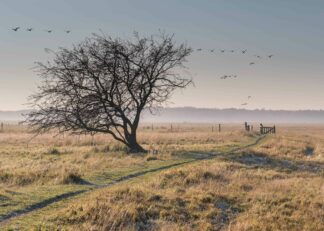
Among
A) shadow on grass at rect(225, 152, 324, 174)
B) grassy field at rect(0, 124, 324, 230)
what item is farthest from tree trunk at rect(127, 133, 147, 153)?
grassy field at rect(0, 124, 324, 230)

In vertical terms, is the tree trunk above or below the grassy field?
above

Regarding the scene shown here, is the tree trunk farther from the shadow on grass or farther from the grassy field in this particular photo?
the grassy field

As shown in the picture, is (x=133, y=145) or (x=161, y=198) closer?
(x=161, y=198)

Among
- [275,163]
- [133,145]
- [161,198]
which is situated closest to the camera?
[161,198]

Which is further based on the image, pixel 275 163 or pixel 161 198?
pixel 275 163

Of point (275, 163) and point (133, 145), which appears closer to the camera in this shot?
point (275, 163)

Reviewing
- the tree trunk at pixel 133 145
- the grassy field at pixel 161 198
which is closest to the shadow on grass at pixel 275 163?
the grassy field at pixel 161 198

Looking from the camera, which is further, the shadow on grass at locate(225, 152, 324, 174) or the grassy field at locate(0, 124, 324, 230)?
the shadow on grass at locate(225, 152, 324, 174)

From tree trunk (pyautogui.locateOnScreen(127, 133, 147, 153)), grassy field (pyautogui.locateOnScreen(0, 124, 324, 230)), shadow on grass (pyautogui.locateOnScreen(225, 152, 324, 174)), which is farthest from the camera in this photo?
tree trunk (pyautogui.locateOnScreen(127, 133, 147, 153))

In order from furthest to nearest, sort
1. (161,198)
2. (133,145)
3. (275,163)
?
1. (133,145)
2. (275,163)
3. (161,198)

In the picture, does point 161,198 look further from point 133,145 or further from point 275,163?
point 133,145

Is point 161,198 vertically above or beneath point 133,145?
beneath

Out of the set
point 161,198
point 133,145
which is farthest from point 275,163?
point 161,198

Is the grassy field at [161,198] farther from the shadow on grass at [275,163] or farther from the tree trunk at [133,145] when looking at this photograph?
the tree trunk at [133,145]
